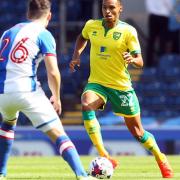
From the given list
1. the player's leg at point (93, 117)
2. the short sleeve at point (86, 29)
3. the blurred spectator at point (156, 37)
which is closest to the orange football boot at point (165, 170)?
the player's leg at point (93, 117)

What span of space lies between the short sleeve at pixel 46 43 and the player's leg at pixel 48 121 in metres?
0.44

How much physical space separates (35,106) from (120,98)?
96.1 inches

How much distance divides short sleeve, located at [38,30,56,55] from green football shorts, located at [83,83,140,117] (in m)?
2.31

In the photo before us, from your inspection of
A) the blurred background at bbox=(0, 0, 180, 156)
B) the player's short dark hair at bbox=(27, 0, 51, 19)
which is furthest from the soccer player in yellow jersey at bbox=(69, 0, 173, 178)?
the blurred background at bbox=(0, 0, 180, 156)

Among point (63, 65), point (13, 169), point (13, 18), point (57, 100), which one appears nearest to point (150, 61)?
point (63, 65)

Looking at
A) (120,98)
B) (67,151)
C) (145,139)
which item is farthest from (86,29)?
(67,151)

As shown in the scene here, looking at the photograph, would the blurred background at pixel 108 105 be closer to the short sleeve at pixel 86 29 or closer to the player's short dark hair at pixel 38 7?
the short sleeve at pixel 86 29

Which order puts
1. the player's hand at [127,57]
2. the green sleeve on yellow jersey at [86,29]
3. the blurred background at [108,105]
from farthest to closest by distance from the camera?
the blurred background at [108,105] < the green sleeve on yellow jersey at [86,29] < the player's hand at [127,57]

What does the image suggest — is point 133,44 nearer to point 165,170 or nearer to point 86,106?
point 86,106

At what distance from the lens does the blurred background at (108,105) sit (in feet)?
61.0

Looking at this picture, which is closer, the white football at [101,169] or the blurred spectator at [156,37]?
the white football at [101,169]

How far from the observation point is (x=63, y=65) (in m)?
25.2

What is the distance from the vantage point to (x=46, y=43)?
8797 mm

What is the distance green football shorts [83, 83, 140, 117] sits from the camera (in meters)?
11.0
